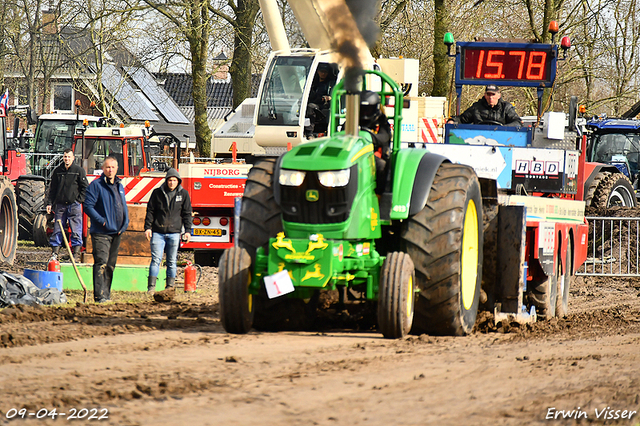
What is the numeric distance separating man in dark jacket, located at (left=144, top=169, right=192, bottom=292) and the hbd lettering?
844cm

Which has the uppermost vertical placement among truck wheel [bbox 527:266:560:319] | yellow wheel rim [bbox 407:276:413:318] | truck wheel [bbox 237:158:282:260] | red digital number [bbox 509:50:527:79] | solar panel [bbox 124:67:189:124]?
solar panel [bbox 124:67:189:124]

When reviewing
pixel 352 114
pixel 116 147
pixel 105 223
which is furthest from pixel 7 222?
pixel 352 114

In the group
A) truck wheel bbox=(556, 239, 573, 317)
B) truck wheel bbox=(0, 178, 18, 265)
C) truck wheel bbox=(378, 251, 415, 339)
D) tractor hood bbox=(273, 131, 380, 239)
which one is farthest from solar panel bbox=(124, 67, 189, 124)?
truck wheel bbox=(378, 251, 415, 339)

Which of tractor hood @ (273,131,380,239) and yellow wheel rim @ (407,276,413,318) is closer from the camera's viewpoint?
tractor hood @ (273,131,380,239)

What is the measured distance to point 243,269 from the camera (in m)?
7.04

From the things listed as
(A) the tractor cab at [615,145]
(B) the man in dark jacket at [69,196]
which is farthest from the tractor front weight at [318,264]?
(A) the tractor cab at [615,145]

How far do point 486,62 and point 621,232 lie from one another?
5.24 meters

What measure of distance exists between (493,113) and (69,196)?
8.14 m

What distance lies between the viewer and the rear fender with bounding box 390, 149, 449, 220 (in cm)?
724

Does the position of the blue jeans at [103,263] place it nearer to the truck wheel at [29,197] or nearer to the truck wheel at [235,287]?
the truck wheel at [235,287]

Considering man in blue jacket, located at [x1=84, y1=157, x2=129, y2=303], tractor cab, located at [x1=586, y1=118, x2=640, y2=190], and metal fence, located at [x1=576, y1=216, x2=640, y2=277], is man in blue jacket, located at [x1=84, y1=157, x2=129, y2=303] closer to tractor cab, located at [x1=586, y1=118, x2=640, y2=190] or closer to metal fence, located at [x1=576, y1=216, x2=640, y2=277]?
metal fence, located at [x1=576, y1=216, x2=640, y2=277]

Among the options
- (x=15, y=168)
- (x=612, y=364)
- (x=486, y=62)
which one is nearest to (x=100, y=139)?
(x=15, y=168)

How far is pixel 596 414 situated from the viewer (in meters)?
4.55

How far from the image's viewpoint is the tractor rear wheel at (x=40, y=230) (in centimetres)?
1952
